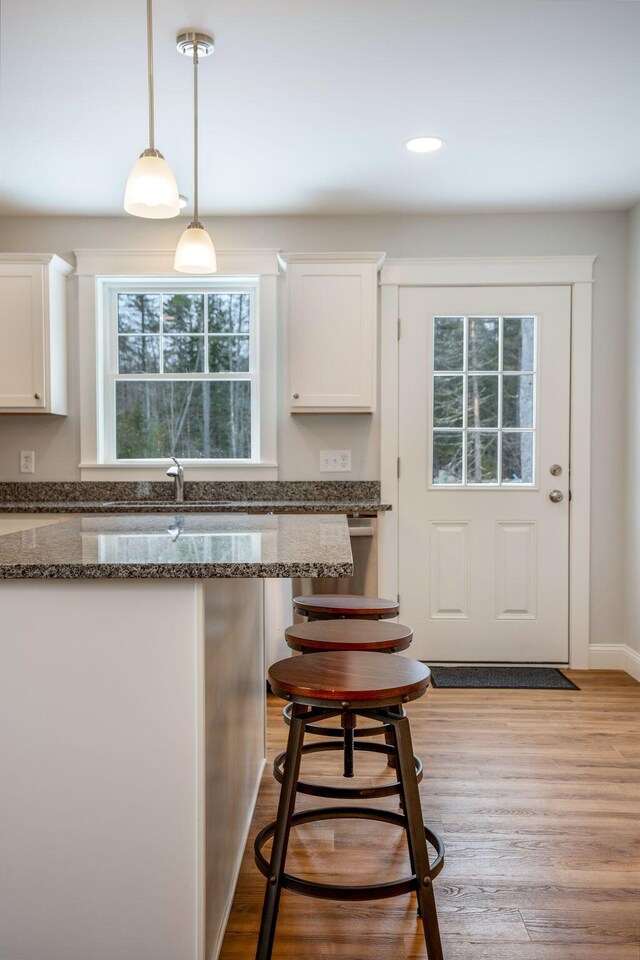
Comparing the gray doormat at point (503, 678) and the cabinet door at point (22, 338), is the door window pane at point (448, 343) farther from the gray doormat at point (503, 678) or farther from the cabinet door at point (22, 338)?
the cabinet door at point (22, 338)

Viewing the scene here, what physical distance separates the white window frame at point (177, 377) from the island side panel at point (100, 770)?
2.55 metres

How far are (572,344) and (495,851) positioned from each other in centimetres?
270

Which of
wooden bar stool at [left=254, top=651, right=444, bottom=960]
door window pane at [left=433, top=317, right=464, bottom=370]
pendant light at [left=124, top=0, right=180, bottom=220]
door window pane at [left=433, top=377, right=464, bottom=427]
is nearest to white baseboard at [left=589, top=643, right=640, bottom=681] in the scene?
door window pane at [left=433, top=377, right=464, bottom=427]

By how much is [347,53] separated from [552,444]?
2.31 m

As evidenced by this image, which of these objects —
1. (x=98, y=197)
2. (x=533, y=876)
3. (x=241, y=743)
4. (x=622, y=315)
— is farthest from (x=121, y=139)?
(x=533, y=876)

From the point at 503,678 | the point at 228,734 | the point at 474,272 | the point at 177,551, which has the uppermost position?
the point at 474,272

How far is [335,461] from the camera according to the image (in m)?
4.05

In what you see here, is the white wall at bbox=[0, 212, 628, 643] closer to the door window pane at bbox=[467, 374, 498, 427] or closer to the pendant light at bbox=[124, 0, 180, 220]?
the door window pane at bbox=[467, 374, 498, 427]

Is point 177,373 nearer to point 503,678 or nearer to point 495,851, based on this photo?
point 503,678

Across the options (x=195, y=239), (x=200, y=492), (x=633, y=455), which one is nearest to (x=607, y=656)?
(x=633, y=455)

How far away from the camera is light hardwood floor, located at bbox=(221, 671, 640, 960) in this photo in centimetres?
175

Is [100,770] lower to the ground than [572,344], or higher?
lower

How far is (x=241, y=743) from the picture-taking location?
2100mm

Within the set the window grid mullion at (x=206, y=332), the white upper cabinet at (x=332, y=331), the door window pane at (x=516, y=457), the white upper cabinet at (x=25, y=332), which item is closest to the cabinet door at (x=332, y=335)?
the white upper cabinet at (x=332, y=331)
